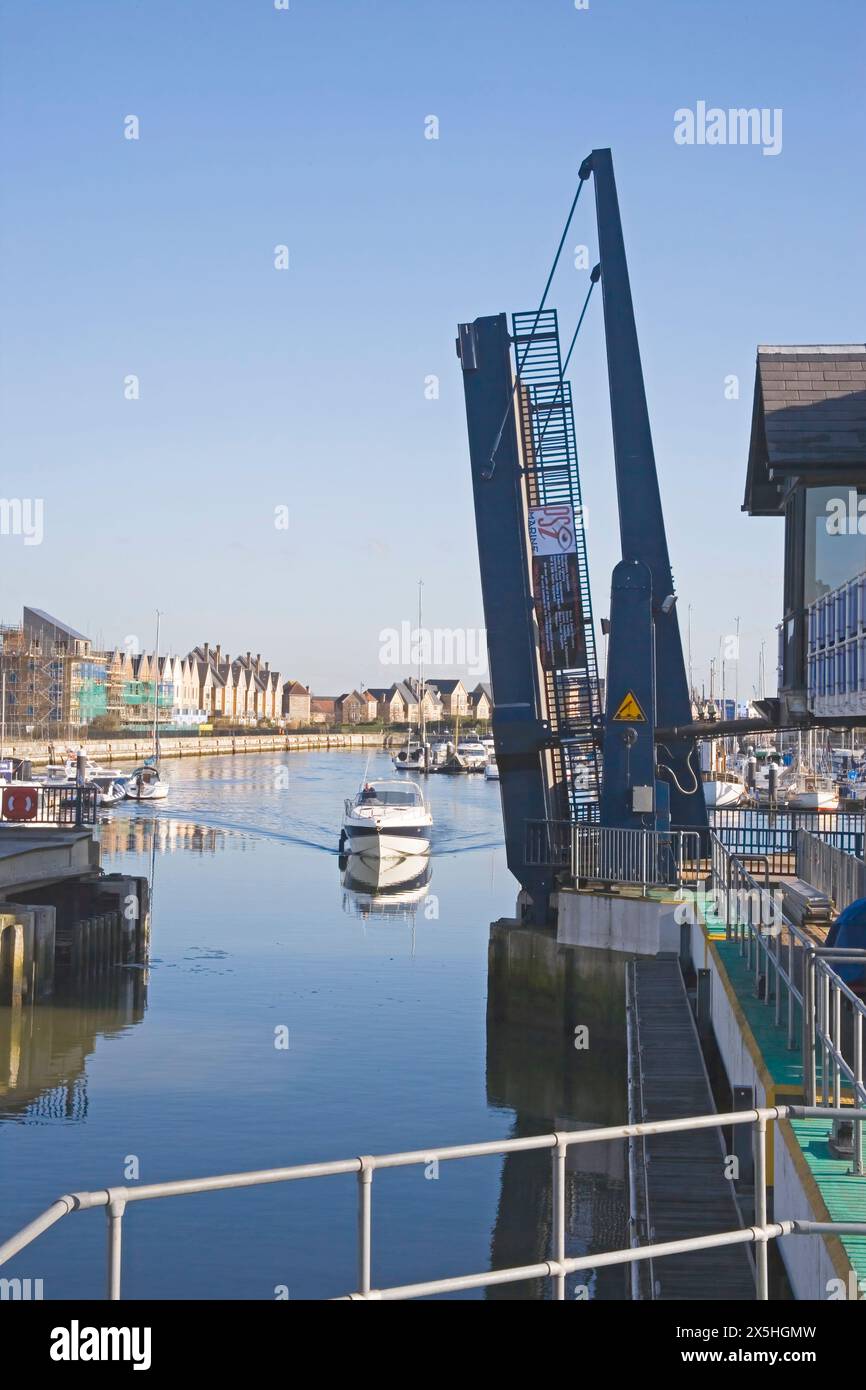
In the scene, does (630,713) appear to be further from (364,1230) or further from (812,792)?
(812,792)

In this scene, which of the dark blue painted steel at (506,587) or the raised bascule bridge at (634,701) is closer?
the raised bascule bridge at (634,701)

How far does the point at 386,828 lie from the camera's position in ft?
160

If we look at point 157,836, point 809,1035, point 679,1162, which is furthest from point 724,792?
point 809,1035

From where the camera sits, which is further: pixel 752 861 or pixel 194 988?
pixel 194 988

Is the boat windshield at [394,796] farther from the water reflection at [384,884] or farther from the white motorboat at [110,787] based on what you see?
the white motorboat at [110,787]

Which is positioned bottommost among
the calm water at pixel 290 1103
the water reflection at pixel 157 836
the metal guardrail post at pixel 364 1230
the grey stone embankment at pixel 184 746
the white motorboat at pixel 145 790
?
the calm water at pixel 290 1103

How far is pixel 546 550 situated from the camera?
2333 cm

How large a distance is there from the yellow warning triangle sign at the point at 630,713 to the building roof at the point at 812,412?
Result: 3.66 meters

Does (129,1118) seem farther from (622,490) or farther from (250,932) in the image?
(250,932)

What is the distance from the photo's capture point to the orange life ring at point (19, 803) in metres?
31.5

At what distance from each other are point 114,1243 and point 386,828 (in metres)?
43.4

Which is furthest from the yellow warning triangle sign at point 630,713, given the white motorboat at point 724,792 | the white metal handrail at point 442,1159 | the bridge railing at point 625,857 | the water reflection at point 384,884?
the white motorboat at point 724,792
